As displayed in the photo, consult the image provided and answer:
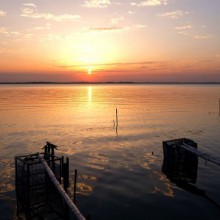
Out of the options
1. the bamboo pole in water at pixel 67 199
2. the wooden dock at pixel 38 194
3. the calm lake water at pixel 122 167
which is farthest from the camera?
the calm lake water at pixel 122 167

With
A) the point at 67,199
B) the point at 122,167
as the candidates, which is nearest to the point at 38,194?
the point at 67,199

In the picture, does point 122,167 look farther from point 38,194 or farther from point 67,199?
point 67,199

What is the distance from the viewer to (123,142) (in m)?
43.8

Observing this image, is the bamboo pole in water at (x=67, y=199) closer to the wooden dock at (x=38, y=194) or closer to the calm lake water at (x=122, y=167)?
the wooden dock at (x=38, y=194)

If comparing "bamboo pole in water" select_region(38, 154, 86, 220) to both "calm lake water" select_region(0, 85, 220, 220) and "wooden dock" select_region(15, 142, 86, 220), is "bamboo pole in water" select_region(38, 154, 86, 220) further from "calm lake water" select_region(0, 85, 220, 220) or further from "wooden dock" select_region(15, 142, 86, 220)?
"calm lake water" select_region(0, 85, 220, 220)

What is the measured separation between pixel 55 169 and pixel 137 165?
12288 mm

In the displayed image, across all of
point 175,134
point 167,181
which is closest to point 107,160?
point 167,181

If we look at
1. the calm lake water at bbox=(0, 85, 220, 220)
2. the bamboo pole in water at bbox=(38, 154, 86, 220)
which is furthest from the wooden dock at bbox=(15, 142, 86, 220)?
the calm lake water at bbox=(0, 85, 220, 220)

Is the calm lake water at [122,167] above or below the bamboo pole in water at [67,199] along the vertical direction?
below

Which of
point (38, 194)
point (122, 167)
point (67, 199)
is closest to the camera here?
point (67, 199)

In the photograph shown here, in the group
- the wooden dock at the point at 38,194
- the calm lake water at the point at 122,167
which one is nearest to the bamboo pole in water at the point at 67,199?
the wooden dock at the point at 38,194

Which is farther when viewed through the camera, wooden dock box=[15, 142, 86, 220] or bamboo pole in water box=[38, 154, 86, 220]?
wooden dock box=[15, 142, 86, 220]

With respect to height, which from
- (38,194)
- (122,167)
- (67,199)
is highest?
(67,199)

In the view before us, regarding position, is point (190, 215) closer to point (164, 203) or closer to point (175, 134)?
point (164, 203)
